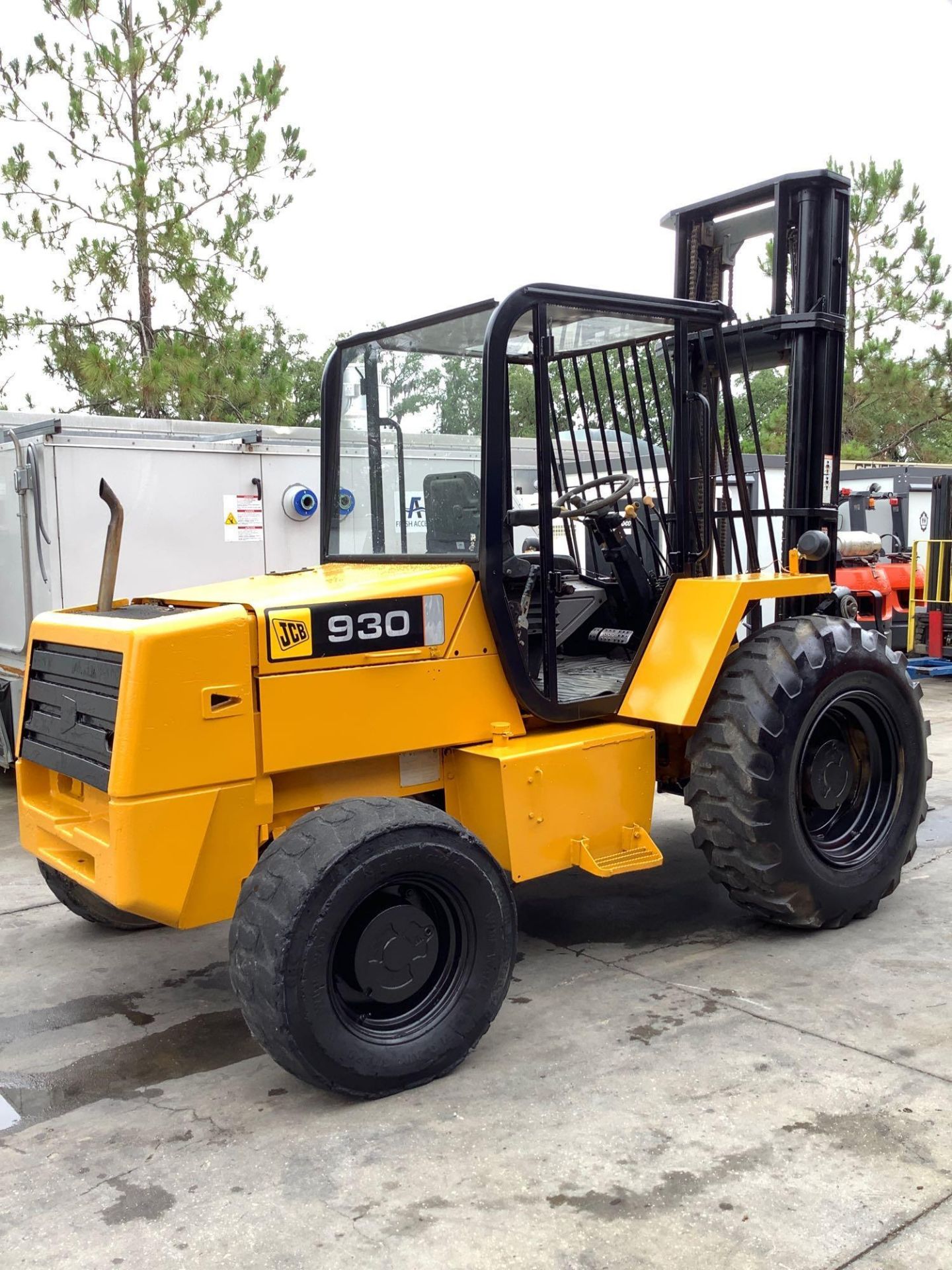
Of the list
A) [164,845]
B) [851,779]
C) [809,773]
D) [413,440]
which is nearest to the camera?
[164,845]

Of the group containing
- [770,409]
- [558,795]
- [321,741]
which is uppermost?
[770,409]

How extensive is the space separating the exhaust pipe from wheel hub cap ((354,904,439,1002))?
1.57 m

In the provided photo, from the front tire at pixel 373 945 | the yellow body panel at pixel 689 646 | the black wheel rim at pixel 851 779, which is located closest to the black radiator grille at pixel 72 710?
the front tire at pixel 373 945

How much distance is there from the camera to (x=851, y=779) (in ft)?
16.9

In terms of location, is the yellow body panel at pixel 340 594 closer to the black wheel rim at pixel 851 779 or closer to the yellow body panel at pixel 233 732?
the yellow body panel at pixel 233 732

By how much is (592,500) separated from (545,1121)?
264 centimetres

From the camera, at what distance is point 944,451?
29.7 meters

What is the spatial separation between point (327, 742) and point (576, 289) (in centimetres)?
194

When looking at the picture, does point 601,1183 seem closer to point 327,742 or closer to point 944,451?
point 327,742

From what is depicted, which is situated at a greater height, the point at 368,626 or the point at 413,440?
the point at 413,440

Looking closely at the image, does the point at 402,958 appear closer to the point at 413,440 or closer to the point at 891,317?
the point at 413,440

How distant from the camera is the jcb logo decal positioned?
386cm

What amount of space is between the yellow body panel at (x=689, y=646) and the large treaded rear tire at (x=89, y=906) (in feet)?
7.65

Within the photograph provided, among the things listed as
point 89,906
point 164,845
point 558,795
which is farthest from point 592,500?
point 89,906
